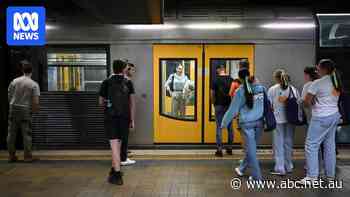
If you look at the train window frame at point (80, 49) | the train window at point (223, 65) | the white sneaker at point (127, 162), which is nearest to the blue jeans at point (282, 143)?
the white sneaker at point (127, 162)

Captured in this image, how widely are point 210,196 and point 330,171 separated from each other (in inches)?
66.4

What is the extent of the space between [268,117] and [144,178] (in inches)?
76.5

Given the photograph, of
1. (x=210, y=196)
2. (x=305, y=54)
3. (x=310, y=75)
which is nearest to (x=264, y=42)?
(x=305, y=54)

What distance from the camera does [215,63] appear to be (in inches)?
387

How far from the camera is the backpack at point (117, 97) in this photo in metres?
6.77

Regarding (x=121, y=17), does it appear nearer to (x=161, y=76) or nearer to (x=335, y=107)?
(x=161, y=76)

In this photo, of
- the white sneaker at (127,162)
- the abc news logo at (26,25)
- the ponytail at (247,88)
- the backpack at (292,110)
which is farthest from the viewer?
the abc news logo at (26,25)

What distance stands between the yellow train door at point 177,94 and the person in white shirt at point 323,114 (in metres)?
3.58

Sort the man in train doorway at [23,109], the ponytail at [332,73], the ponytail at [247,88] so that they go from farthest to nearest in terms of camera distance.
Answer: the man in train doorway at [23,109]
the ponytail at [247,88]
the ponytail at [332,73]

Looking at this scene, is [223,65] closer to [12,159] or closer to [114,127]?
[114,127]

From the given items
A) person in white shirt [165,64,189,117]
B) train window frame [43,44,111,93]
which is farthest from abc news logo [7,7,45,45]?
person in white shirt [165,64,189,117]

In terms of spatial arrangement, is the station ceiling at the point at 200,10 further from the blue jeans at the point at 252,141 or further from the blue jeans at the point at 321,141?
the blue jeans at the point at 321,141

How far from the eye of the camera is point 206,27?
976 centimetres

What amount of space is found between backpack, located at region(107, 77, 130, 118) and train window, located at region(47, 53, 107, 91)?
3.08m
